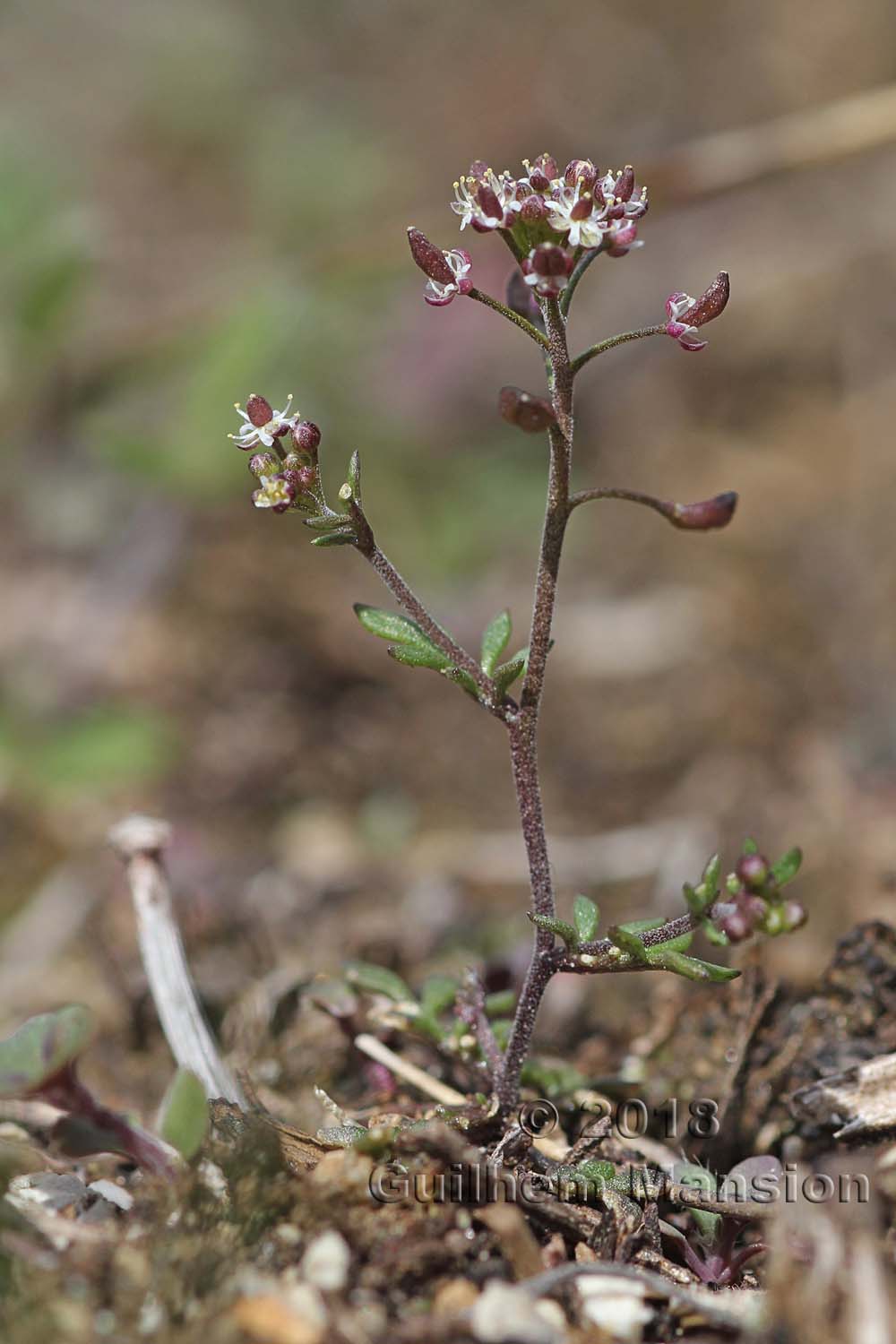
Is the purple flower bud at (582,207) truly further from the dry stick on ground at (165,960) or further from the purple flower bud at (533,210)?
the dry stick on ground at (165,960)

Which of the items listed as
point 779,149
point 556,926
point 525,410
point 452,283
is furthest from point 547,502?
point 779,149

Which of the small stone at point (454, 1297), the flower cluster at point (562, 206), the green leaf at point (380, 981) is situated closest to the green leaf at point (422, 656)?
the flower cluster at point (562, 206)

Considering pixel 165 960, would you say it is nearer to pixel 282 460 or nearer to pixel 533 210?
pixel 282 460

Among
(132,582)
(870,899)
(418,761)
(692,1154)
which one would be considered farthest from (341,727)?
(692,1154)

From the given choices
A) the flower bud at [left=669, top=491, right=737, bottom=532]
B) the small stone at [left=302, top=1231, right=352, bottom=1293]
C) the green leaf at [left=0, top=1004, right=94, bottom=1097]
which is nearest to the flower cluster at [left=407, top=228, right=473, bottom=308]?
the flower bud at [left=669, top=491, right=737, bottom=532]

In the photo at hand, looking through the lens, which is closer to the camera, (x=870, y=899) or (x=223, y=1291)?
(x=223, y=1291)

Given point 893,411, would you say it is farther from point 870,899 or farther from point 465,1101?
point 465,1101

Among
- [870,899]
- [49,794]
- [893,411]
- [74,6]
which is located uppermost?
[74,6]
